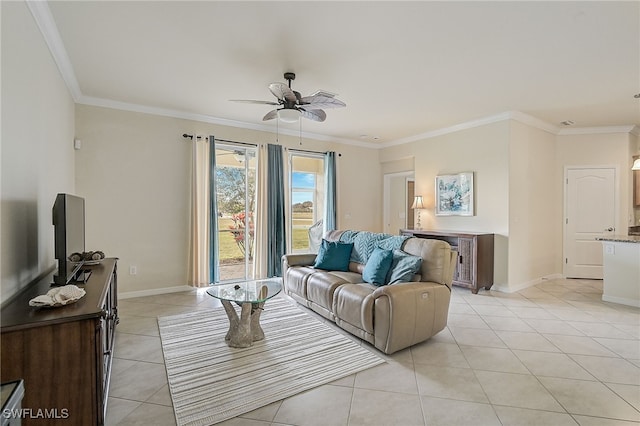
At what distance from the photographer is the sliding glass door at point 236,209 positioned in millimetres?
5168

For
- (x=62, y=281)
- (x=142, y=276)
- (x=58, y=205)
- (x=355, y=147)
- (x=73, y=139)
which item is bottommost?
(x=142, y=276)

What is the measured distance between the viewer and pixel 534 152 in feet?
16.9

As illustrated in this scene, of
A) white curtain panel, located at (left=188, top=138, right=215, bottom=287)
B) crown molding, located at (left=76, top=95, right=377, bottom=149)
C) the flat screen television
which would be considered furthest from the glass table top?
crown molding, located at (left=76, top=95, right=377, bottom=149)

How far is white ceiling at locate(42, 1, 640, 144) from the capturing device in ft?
7.52

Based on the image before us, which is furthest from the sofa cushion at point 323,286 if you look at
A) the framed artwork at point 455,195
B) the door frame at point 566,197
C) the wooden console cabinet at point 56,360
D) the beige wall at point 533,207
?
the door frame at point 566,197

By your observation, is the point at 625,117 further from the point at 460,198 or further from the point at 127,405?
the point at 127,405

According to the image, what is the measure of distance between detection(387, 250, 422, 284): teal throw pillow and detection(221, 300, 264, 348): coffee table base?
134 centimetres

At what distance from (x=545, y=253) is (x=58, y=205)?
22.0 feet

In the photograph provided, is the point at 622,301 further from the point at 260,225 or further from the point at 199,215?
the point at 199,215

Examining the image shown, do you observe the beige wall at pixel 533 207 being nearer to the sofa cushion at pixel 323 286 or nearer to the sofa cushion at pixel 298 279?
the sofa cushion at pixel 323 286

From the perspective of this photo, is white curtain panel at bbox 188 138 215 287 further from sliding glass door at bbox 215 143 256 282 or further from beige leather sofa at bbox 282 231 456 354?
beige leather sofa at bbox 282 231 456 354

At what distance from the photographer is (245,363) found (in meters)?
2.54

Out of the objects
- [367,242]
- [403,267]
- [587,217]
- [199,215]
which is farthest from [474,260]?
[199,215]

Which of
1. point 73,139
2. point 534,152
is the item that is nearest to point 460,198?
point 534,152
